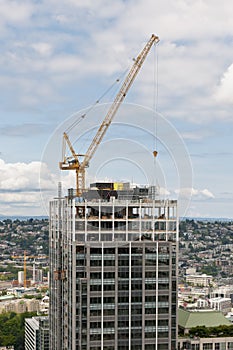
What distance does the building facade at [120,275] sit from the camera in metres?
29.2

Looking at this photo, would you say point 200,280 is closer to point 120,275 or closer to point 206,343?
point 206,343

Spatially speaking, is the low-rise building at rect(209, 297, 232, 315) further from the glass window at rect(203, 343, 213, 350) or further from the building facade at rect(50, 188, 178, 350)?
the building facade at rect(50, 188, 178, 350)

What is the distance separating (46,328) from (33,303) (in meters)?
43.3

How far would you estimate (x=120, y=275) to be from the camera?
29.5 m

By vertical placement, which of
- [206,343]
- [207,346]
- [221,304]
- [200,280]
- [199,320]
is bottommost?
[200,280]

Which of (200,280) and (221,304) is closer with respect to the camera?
(221,304)

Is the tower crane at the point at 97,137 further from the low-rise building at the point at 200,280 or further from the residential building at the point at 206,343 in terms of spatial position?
the low-rise building at the point at 200,280

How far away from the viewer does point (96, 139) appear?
35438 mm

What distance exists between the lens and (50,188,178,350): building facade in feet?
96.0

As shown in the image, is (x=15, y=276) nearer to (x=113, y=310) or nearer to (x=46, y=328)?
(x=46, y=328)

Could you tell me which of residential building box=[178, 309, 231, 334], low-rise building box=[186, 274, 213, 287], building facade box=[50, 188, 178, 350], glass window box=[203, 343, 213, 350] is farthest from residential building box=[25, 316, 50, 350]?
low-rise building box=[186, 274, 213, 287]

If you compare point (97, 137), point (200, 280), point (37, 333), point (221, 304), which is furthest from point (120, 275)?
point (200, 280)

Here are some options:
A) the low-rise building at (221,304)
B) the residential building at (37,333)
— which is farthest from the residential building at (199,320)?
the low-rise building at (221,304)

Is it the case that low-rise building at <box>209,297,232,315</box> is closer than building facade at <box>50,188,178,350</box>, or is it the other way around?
building facade at <box>50,188,178,350</box>
